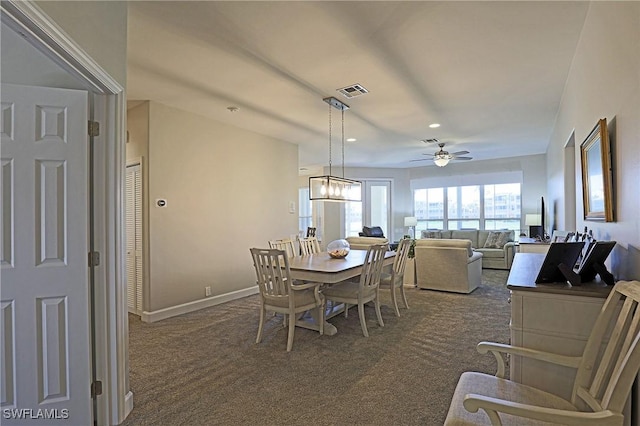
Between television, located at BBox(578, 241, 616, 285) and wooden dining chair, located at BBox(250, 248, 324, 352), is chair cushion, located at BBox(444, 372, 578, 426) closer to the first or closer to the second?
television, located at BBox(578, 241, 616, 285)

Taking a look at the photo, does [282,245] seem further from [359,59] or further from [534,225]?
[534,225]

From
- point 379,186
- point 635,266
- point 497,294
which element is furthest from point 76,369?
point 379,186

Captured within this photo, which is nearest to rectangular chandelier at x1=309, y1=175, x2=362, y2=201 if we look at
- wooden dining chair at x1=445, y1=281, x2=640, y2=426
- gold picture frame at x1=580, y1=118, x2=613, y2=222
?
gold picture frame at x1=580, y1=118, x2=613, y2=222

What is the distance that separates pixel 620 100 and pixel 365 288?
257 cm

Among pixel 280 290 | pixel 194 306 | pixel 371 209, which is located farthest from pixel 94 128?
pixel 371 209

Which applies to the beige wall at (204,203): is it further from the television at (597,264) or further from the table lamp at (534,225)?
the table lamp at (534,225)

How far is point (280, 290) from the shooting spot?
3.27 meters

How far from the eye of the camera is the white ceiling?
245cm

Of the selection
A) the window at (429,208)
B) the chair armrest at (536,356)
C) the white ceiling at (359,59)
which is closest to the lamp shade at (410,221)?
the window at (429,208)

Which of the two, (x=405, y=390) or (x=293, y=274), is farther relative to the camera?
(x=293, y=274)

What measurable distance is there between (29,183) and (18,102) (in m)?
0.44

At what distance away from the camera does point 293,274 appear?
3486 mm

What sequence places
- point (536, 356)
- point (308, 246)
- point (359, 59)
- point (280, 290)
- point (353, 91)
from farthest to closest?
point (308, 246)
point (353, 91)
point (280, 290)
point (359, 59)
point (536, 356)

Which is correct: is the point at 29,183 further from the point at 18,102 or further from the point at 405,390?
the point at 405,390
